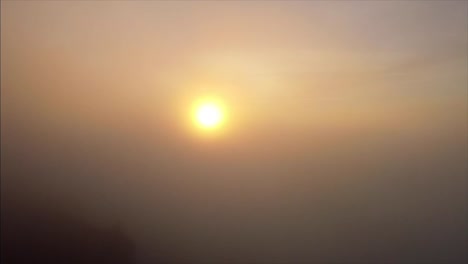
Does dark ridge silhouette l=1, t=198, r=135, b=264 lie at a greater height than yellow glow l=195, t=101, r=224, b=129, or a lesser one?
lesser

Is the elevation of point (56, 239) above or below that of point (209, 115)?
below

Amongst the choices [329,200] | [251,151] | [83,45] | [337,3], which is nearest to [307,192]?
[329,200]

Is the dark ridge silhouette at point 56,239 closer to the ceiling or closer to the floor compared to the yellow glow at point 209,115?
closer to the floor

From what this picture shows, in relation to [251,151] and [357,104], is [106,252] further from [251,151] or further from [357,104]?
[357,104]
